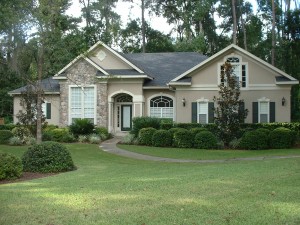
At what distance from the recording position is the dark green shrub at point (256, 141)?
21062 mm

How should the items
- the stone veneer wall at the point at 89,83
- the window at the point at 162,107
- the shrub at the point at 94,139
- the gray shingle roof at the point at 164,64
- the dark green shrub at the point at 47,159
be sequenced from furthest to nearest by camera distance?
1. the gray shingle roof at the point at 164,64
2. the window at the point at 162,107
3. the stone veneer wall at the point at 89,83
4. the shrub at the point at 94,139
5. the dark green shrub at the point at 47,159

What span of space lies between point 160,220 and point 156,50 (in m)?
40.7

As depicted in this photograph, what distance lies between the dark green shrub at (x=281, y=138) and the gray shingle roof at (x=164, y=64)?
935 cm

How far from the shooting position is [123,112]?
2945cm

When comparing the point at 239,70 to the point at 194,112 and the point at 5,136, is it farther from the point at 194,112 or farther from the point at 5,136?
the point at 5,136

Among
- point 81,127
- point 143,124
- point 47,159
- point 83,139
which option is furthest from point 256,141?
point 47,159

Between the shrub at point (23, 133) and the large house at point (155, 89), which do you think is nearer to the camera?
the shrub at point (23, 133)

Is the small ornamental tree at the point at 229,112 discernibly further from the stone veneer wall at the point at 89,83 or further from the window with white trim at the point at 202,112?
the stone veneer wall at the point at 89,83

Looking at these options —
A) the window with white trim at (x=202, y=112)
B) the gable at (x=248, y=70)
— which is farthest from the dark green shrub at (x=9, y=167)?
the window with white trim at (x=202, y=112)

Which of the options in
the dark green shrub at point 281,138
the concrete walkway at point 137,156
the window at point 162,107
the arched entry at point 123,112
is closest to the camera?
the concrete walkway at point 137,156

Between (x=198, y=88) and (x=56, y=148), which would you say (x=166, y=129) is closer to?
(x=198, y=88)

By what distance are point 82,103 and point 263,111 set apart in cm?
1238

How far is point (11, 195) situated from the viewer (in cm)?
798

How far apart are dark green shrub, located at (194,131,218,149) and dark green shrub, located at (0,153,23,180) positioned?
11266 mm
